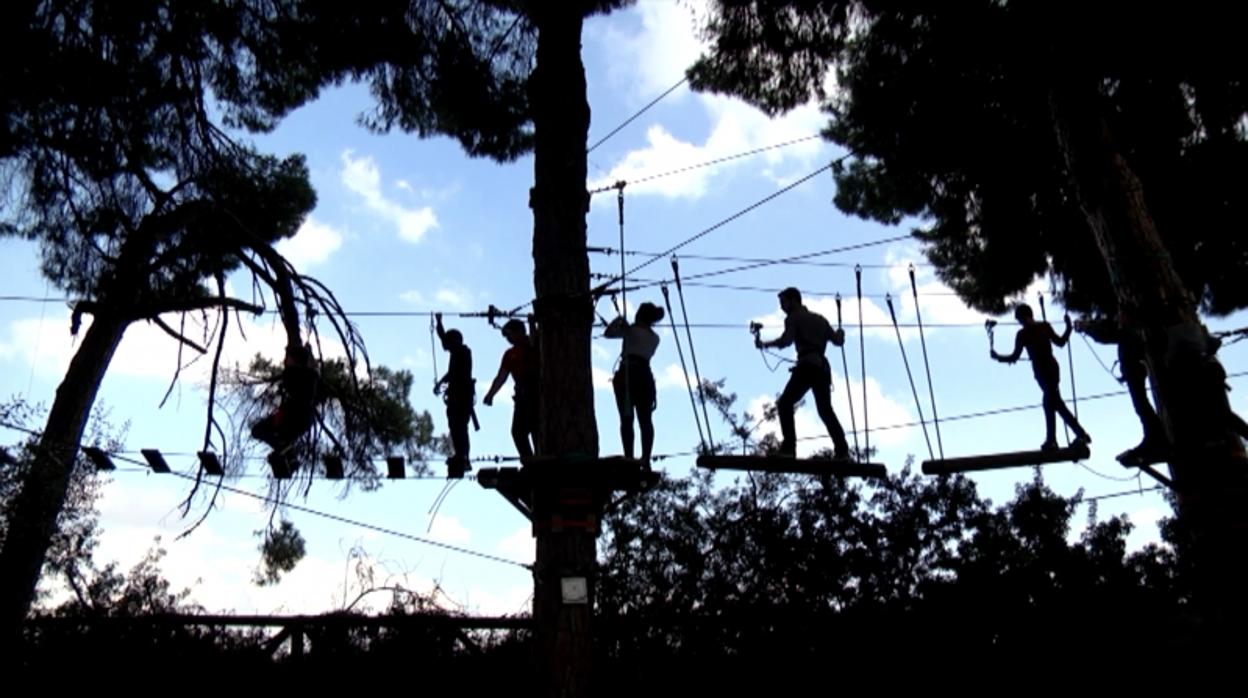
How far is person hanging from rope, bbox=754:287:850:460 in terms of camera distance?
7234 millimetres

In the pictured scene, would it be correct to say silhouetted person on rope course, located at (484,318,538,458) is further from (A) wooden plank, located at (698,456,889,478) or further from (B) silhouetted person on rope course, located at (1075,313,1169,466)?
(B) silhouetted person on rope course, located at (1075,313,1169,466)

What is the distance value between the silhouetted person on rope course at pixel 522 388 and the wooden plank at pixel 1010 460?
297 centimetres

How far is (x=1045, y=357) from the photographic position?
762 centimetres

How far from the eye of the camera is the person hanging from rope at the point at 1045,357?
293 inches

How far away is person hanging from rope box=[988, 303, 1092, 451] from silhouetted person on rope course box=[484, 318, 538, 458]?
3.56m

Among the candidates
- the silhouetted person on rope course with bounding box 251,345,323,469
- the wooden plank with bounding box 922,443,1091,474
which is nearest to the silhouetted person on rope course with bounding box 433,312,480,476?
the silhouetted person on rope course with bounding box 251,345,323,469

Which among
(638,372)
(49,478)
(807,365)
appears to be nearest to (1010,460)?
(807,365)

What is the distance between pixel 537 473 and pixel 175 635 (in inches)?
194

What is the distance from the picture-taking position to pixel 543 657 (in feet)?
19.3

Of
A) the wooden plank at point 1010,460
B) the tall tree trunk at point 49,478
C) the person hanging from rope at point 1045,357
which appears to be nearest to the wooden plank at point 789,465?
the wooden plank at point 1010,460

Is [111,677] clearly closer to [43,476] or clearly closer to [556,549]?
[43,476]

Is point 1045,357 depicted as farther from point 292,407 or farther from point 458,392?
point 292,407

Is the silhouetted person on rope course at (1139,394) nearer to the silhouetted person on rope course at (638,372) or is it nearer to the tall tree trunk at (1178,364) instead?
the tall tree trunk at (1178,364)

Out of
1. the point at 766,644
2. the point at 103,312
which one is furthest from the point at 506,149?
the point at 766,644
